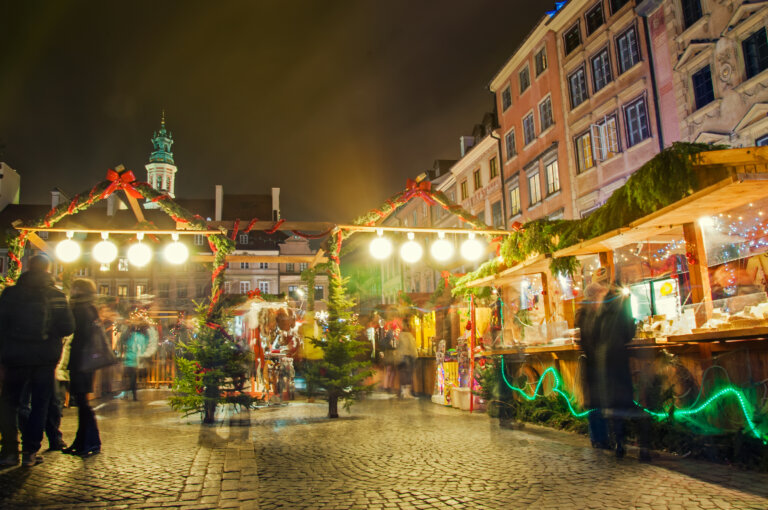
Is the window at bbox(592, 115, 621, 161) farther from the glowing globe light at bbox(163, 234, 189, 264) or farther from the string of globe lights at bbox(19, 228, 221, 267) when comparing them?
the glowing globe light at bbox(163, 234, 189, 264)

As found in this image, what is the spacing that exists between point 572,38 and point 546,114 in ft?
11.6

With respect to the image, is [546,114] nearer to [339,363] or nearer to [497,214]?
[497,214]

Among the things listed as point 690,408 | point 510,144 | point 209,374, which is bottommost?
point 690,408

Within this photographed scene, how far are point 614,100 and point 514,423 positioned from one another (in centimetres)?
1670

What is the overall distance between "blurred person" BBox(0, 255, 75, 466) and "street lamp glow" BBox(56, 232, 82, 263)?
5.53m

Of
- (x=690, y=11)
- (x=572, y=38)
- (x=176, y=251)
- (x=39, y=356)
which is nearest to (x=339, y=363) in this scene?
(x=176, y=251)

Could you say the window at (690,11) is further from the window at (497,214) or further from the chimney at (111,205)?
the chimney at (111,205)

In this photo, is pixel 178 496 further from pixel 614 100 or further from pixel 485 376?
pixel 614 100

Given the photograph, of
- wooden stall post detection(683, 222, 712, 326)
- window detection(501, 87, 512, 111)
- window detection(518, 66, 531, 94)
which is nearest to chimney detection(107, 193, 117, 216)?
window detection(501, 87, 512, 111)

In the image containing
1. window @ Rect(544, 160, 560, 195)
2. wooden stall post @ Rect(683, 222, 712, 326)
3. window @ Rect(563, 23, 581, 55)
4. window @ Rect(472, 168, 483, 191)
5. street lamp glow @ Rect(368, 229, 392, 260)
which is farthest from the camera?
window @ Rect(472, 168, 483, 191)

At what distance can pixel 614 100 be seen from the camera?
21812 mm

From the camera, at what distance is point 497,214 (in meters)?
32.7

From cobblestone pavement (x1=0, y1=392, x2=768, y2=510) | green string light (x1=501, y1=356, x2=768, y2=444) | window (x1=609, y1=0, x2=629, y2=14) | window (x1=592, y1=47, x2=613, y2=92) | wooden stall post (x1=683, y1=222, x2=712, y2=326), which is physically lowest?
cobblestone pavement (x1=0, y1=392, x2=768, y2=510)

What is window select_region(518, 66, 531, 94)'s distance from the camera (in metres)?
28.9
